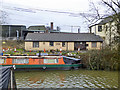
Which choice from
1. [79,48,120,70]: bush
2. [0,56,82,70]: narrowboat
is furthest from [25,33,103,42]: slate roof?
[0,56,82,70]: narrowboat

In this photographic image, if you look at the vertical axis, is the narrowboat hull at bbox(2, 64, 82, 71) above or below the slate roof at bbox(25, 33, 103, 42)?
below

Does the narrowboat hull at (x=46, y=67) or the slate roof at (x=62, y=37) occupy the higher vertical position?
the slate roof at (x=62, y=37)

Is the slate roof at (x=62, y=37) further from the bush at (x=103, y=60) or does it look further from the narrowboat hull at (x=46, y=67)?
the narrowboat hull at (x=46, y=67)

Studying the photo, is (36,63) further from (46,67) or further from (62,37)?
(62,37)

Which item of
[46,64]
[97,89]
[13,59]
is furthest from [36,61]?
[97,89]

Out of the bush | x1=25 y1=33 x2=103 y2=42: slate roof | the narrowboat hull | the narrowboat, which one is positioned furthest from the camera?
x1=25 y1=33 x2=103 y2=42: slate roof

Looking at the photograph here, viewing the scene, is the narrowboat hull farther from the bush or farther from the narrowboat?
the bush

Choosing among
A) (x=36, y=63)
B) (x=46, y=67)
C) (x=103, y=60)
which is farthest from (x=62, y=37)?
(x=46, y=67)

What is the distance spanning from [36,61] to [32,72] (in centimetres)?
143

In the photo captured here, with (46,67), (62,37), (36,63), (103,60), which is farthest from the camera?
(62,37)

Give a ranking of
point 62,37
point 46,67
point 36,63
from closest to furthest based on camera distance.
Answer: point 46,67
point 36,63
point 62,37

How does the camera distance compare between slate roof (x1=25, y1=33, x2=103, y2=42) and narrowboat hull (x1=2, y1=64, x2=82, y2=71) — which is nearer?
narrowboat hull (x1=2, y1=64, x2=82, y2=71)

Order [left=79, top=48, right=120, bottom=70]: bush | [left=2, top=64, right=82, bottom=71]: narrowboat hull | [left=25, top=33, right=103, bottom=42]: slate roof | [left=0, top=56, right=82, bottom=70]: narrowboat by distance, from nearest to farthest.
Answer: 1. [left=2, top=64, right=82, bottom=71]: narrowboat hull
2. [left=0, top=56, right=82, bottom=70]: narrowboat
3. [left=79, top=48, right=120, bottom=70]: bush
4. [left=25, top=33, right=103, bottom=42]: slate roof

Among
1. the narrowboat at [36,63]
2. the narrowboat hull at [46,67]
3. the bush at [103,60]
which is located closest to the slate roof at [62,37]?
the bush at [103,60]
